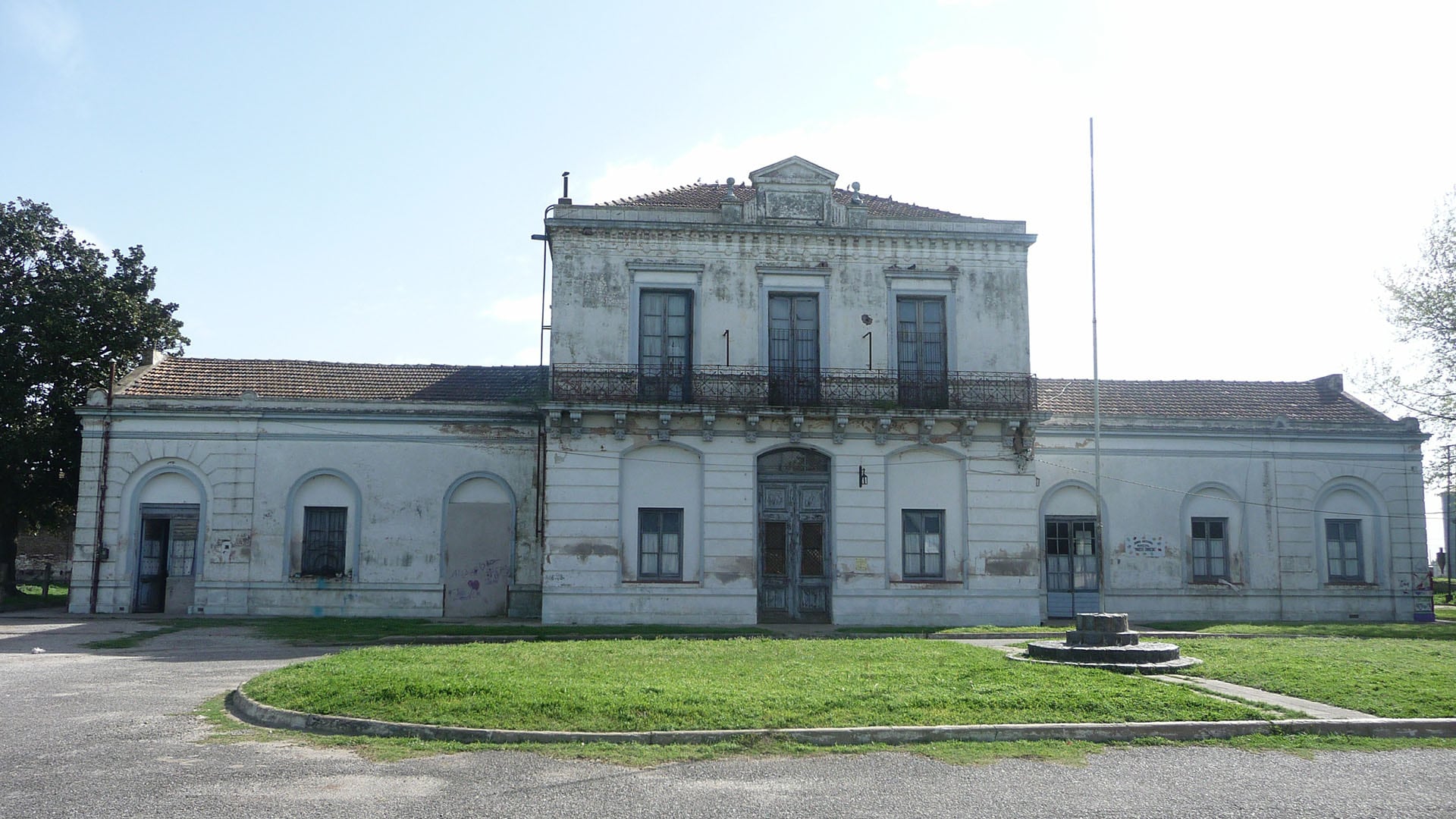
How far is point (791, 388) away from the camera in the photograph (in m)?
22.8

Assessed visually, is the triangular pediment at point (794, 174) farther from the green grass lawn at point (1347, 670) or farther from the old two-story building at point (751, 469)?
the green grass lawn at point (1347, 670)

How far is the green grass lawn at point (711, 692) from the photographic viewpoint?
9.84 m

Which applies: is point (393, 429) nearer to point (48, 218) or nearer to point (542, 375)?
point (542, 375)

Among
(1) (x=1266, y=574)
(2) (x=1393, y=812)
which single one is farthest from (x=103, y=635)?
(1) (x=1266, y=574)

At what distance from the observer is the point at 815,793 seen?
7758mm

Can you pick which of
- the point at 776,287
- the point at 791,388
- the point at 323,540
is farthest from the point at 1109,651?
the point at 323,540

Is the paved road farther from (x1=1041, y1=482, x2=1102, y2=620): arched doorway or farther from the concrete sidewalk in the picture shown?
(x1=1041, y1=482, x2=1102, y2=620): arched doorway

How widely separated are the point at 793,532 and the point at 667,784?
48.8 ft

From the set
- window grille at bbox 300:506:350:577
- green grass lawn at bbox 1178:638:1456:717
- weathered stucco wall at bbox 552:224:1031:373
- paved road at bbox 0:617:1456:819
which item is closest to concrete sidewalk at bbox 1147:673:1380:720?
green grass lawn at bbox 1178:638:1456:717

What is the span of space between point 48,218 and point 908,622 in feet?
79.9

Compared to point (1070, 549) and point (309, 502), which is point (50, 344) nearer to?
point (309, 502)

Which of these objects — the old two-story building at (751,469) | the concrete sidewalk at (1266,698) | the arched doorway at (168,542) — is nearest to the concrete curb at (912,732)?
the concrete sidewalk at (1266,698)

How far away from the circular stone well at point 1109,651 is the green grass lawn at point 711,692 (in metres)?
0.80

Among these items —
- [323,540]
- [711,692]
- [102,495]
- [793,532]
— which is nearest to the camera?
[711,692]
